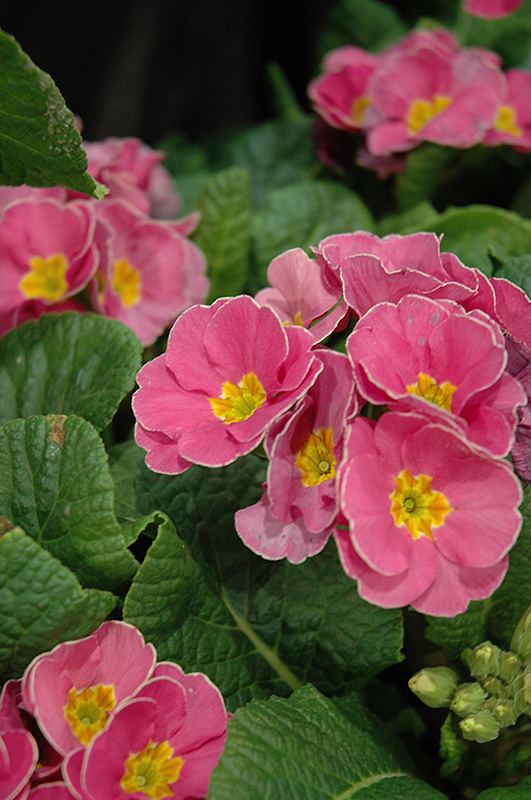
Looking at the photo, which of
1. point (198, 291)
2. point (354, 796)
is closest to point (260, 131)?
point (198, 291)

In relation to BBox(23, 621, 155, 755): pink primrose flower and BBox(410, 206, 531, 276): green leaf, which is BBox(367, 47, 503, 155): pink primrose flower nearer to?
BBox(410, 206, 531, 276): green leaf

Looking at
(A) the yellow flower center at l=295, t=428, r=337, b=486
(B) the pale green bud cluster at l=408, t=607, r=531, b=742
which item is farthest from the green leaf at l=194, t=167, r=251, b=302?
(B) the pale green bud cluster at l=408, t=607, r=531, b=742

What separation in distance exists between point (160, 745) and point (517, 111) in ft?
4.13

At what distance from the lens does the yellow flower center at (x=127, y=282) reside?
1303 mm

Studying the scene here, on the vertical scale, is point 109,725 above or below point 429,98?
below

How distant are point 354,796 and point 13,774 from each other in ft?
1.04

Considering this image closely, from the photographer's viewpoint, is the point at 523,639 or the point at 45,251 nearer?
the point at 523,639

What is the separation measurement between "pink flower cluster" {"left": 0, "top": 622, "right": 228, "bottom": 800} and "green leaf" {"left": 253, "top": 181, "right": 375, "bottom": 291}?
777 mm

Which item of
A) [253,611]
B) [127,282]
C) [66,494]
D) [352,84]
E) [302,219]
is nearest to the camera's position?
[66,494]

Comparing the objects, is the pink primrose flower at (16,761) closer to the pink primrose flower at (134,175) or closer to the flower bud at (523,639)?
the flower bud at (523,639)

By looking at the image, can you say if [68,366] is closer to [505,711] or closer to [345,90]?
Result: [505,711]

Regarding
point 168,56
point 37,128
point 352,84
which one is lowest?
point 168,56

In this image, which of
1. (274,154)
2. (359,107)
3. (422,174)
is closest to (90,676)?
(422,174)

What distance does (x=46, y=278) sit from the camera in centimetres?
122
